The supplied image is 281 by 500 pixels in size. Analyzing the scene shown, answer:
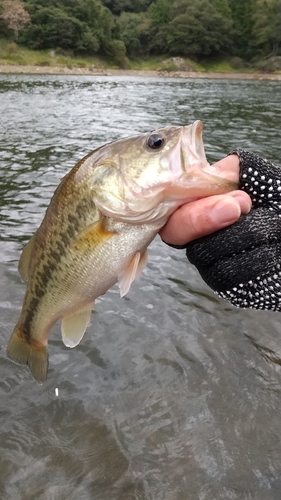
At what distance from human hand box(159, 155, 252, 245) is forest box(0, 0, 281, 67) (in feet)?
270

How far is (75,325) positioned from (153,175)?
1122mm

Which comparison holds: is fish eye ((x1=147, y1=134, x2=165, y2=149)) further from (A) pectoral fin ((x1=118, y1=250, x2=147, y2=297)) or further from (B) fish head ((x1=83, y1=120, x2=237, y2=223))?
(A) pectoral fin ((x1=118, y1=250, x2=147, y2=297))

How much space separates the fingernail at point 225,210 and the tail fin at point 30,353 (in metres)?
1.58

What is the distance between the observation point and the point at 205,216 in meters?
2.18

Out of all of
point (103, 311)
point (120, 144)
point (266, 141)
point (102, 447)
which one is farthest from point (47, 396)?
point (266, 141)

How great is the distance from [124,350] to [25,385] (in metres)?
1.06

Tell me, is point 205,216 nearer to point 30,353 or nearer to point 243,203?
point 243,203

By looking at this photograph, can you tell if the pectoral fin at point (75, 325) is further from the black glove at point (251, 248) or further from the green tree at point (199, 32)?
the green tree at point (199, 32)

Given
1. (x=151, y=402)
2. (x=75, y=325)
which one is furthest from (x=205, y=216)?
(x=151, y=402)

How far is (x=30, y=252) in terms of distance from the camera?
290 cm

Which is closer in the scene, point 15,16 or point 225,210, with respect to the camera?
point 225,210

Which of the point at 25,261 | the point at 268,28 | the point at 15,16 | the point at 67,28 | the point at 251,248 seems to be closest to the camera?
the point at 251,248

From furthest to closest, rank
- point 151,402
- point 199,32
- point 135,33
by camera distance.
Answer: point 135,33
point 199,32
point 151,402

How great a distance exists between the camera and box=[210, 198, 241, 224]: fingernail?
6.98 feet
